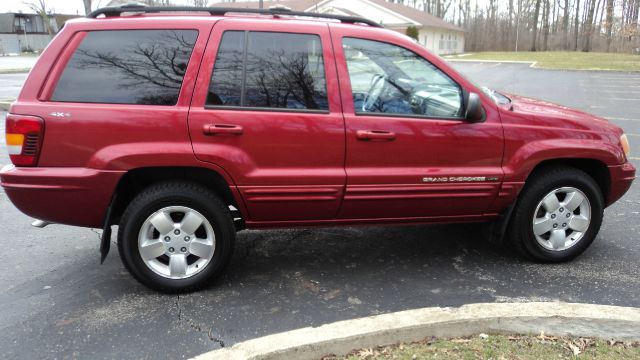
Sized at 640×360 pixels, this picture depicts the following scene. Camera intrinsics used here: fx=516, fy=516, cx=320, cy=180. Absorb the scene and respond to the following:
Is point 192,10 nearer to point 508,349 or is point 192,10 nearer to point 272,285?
point 272,285

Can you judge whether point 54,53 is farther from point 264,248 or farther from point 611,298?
point 611,298

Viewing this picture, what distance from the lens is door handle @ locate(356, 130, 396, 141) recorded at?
11.5 feet

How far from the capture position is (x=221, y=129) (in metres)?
3.34

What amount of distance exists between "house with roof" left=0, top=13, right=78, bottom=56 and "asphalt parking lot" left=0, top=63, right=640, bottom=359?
61.4m

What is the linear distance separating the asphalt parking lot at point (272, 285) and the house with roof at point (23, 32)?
6144 cm

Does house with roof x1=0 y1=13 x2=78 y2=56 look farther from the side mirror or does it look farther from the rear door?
the side mirror

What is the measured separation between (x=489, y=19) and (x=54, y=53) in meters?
70.3

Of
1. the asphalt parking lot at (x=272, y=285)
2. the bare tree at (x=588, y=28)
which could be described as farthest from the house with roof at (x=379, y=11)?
the asphalt parking lot at (x=272, y=285)

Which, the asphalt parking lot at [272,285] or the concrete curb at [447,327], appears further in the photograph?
the asphalt parking lot at [272,285]

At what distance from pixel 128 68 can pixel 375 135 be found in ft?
5.58

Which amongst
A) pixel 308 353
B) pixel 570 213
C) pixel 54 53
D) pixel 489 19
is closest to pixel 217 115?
pixel 54 53

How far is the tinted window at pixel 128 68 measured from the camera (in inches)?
131

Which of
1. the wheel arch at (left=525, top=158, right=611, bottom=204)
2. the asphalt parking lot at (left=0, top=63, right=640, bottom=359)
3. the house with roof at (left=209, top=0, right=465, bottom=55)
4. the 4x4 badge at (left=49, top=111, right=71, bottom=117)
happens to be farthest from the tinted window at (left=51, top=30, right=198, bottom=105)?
the house with roof at (left=209, top=0, right=465, bottom=55)

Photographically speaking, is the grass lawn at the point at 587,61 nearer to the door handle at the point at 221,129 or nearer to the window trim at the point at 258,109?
the window trim at the point at 258,109
